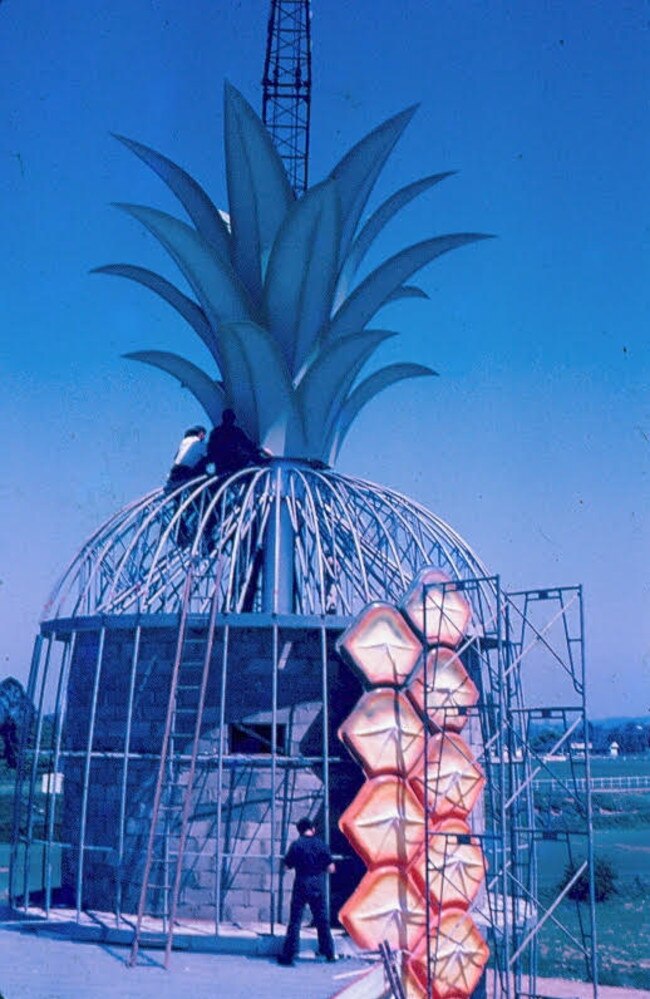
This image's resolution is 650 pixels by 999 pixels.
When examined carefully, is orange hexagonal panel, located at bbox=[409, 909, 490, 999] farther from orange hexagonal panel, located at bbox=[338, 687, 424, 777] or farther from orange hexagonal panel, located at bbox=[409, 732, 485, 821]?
orange hexagonal panel, located at bbox=[338, 687, 424, 777]

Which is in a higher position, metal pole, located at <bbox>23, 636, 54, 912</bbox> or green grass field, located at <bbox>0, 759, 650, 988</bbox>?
metal pole, located at <bbox>23, 636, 54, 912</bbox>

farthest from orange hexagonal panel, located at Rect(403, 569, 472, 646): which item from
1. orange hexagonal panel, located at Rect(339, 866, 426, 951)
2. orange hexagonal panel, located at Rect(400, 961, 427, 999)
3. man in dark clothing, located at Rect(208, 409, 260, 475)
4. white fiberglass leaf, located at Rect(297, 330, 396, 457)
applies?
orange hexagonal panel, located at Rect(400, 961, 427, 999)

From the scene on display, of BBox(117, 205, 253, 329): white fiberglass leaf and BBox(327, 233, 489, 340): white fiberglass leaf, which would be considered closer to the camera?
BBox(117, 205, 253, 329): white fiberglass leaf

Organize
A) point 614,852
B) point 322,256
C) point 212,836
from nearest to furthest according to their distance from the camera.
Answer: point 212,836 → point 322,256 → point 614,852

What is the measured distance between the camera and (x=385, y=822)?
14.5m

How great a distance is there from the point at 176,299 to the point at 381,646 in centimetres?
781

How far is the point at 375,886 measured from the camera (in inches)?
560

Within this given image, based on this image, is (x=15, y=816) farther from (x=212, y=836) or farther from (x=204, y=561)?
(x=204, y=561)

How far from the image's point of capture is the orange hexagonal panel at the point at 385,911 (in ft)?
45.8

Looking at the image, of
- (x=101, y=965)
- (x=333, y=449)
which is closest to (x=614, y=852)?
(x=333, y=449)

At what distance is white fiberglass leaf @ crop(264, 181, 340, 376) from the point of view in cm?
1727

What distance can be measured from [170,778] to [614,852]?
4422 centimetres

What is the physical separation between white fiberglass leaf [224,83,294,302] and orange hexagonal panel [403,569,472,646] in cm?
620

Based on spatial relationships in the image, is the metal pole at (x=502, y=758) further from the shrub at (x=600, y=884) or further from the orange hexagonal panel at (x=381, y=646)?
the shrub at (x=600, y=884)
